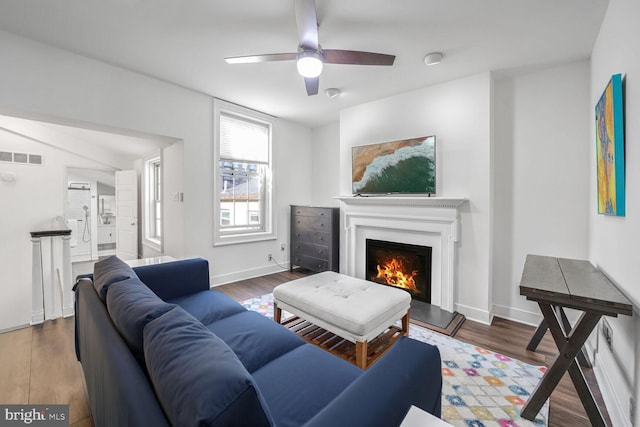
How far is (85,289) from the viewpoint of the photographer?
151 cm

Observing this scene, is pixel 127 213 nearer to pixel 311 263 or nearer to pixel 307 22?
pixel 311 263

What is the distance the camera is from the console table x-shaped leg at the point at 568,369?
4.66ft

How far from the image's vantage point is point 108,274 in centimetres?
150

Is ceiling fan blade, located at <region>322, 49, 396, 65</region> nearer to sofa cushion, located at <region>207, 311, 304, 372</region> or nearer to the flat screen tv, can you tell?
the flat screen tv

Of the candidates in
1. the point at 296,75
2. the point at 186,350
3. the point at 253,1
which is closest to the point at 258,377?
the point at 186,350

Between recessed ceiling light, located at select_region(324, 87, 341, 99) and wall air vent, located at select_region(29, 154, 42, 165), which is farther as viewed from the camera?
wall air vent, located at select_region(29, 154, 42, 165)

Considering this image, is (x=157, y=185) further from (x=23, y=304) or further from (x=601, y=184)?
(x=601, y=184)

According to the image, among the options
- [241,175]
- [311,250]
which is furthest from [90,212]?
[311,250]

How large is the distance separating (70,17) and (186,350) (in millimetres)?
2664

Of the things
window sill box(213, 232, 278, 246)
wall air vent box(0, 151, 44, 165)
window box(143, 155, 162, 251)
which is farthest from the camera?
window box(143, 155, 162, 251)

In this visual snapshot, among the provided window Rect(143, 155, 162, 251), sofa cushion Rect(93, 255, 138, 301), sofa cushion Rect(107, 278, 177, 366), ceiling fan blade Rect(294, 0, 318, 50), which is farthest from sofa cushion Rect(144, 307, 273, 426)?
window Rect(143, 155, 162, 251)

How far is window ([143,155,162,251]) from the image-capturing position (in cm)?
445

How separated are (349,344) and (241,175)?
115 inches

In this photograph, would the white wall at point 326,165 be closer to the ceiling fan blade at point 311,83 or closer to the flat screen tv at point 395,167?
the flat screen tv at point 395,167
